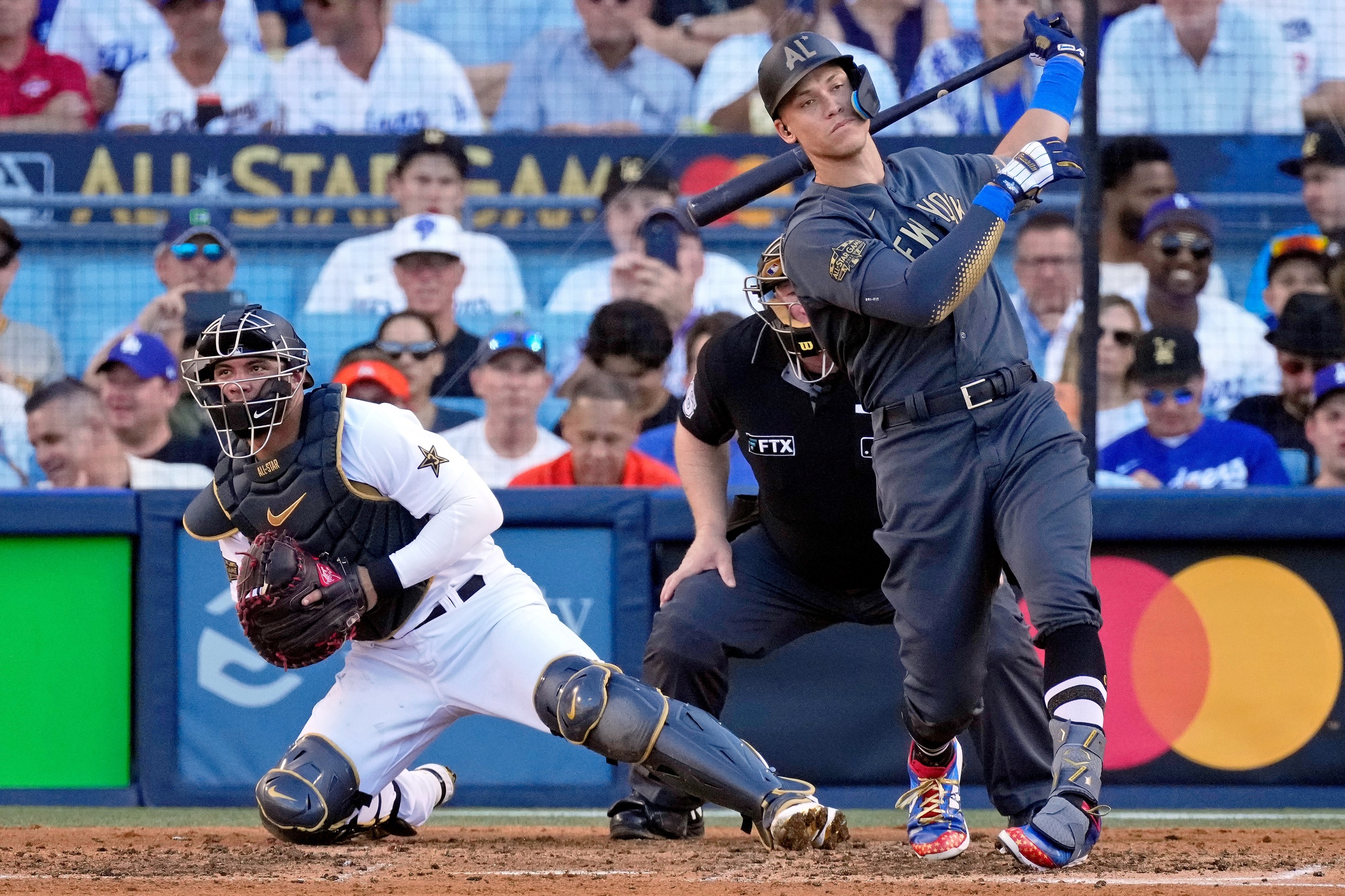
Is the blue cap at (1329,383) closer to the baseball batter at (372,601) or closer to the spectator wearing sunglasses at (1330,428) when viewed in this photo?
the spectator wearing sunglasses at (1330,428)

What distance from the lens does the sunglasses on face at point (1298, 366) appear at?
259 inches

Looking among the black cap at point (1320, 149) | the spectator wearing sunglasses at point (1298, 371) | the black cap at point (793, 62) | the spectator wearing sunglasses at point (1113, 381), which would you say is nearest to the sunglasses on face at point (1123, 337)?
the spectator wearing sunglasses at point (1113, 381)

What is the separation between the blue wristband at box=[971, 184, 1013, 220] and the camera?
3.16m

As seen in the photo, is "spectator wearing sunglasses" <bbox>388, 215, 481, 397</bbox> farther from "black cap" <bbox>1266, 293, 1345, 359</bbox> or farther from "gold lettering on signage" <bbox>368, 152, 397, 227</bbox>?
"black cap" <bbox>1266, 293, 1345, 359</bbox>

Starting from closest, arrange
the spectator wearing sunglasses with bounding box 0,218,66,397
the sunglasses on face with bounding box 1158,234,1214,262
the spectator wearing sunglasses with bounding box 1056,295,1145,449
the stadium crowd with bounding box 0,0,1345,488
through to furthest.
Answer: the spectator wearing sunglasses with bounding box 1056,295,1145,449 < the stadium crowd with bounding box 0,0,1345,488 < the spectator wearing sunglasses with bounding box 0,218,66,397 < the sunglasses on face with bounding box 1158,234,1214,262

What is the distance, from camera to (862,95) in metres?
3.37

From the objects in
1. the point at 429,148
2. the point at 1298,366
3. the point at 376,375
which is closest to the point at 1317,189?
the point at 1298,366

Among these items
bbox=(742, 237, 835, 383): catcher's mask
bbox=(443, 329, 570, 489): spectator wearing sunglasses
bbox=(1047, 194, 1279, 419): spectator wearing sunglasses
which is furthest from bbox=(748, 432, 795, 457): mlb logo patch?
bbox=(1047, 194, 1279, 419): spectator wearing sunglasses

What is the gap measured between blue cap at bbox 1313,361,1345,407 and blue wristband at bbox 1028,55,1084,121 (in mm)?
3210

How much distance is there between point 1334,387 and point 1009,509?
3.58 m

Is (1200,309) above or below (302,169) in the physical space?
below

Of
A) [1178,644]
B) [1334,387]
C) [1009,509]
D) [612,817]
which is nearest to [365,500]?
[612,817]

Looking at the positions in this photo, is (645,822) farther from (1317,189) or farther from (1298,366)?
(1317,189)

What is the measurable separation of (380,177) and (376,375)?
143 cm
